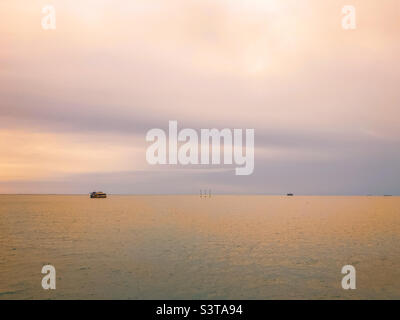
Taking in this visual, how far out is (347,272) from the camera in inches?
1177

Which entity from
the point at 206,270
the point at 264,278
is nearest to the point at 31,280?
the point at 206,270

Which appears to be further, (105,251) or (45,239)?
(45,239)

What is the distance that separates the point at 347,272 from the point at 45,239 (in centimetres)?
4333

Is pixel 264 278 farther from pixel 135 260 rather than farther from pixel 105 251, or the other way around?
pixel 105 251

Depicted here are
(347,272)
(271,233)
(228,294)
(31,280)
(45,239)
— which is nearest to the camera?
(228,294)

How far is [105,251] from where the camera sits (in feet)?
130

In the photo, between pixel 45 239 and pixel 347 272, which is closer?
pixel 347 272

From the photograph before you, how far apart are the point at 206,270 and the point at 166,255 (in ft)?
26.3

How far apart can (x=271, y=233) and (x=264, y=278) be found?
31.7 meters

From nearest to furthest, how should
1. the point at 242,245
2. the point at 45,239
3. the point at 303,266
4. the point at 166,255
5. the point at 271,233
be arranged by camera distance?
1. the point at 303,266
2. the point at 166,255
3. the point at 242,245
4. the point at 45,239
5. the point at 271,233

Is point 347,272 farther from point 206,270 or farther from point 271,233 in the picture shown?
point 271,233
